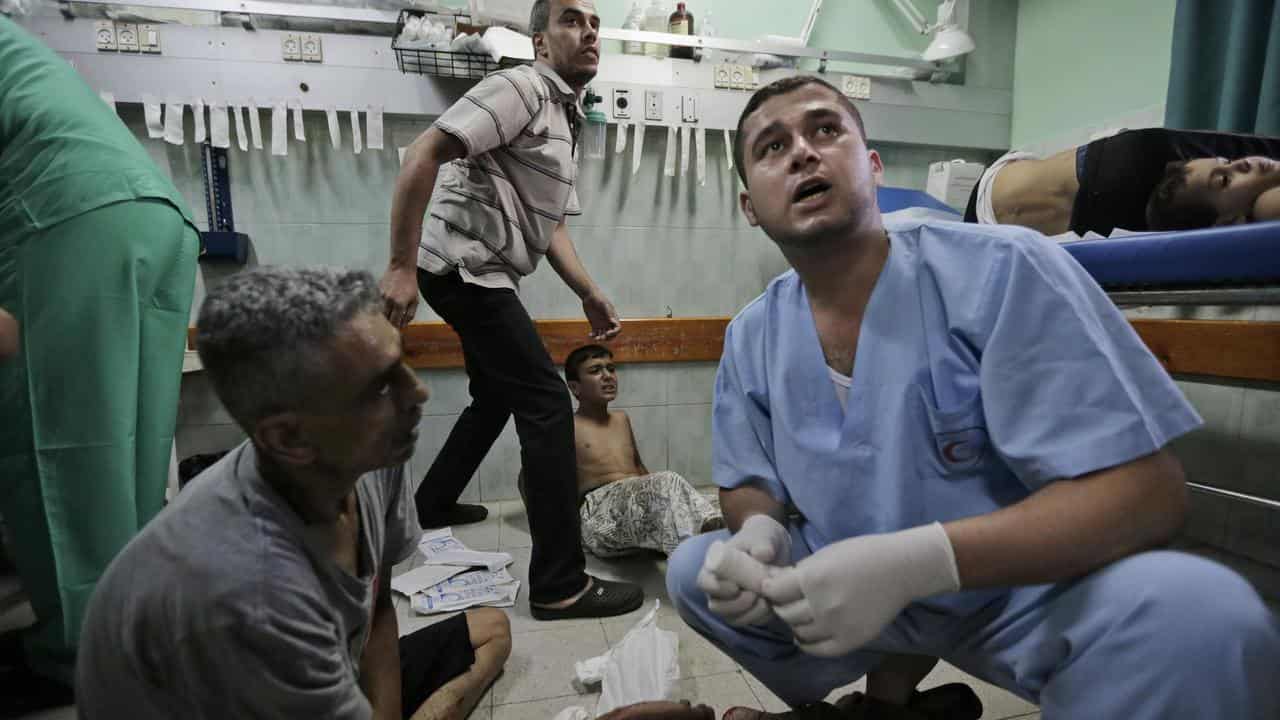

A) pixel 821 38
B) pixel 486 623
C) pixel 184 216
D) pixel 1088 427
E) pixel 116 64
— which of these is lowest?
pixel 486 623

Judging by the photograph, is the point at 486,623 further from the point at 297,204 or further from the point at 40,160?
the point at 297,204

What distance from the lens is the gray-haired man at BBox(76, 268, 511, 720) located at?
0.59 meters

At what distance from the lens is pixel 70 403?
117cm

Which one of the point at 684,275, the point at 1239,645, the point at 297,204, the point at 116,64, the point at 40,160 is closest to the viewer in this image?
the point at 1239,645

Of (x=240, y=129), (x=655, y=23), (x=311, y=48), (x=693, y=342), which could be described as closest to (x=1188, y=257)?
(x=693, y=342)

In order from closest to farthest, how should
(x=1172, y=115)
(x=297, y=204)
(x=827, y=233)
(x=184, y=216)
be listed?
(x=827, y=233) < (x=184, y=216) < (x=1172, y=115) < (x=297, y=204)

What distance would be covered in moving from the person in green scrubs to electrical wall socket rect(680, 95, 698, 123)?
2.01 meters

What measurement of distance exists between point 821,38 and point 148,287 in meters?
2.87

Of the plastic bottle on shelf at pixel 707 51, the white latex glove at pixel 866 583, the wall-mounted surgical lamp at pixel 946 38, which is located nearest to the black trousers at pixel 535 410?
the white latex glove at pixel 866 583

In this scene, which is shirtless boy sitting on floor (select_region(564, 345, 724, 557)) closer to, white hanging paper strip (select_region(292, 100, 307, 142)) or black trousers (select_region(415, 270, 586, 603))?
black trousers (select_region(415, 270, 586, 603))

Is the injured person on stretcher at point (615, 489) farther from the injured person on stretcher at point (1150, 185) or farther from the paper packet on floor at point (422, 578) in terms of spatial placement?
the injured person on stretcher at point (1150, 185)

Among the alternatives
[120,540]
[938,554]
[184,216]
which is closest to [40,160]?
[184,216]

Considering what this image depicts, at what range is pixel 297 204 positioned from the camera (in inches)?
98.3

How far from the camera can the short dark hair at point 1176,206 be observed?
159 cm
